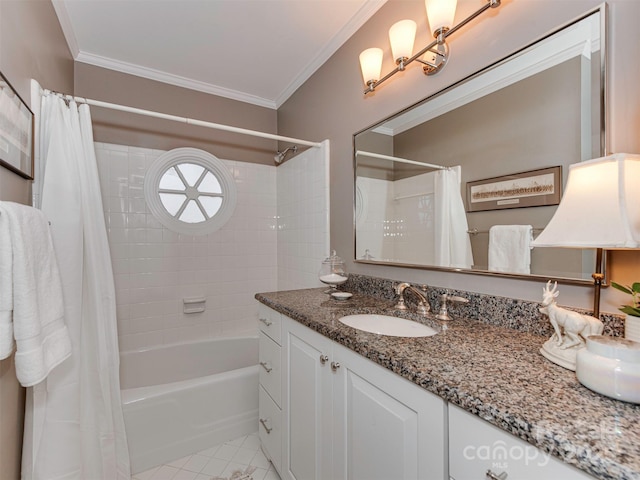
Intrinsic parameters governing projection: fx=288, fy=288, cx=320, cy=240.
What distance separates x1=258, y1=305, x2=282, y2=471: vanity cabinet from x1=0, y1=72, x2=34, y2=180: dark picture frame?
1174mm

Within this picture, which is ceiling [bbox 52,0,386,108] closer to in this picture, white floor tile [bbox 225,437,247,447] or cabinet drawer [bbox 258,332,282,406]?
cabinet drawer [bbox 258,332,282,406]

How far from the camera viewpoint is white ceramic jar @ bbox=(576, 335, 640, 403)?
517mm

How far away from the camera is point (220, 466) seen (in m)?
1.62

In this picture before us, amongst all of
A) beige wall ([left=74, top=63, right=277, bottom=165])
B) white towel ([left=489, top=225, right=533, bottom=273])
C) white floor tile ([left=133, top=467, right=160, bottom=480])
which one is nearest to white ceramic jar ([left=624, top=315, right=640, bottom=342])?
white towel ([left=489, top=225, right=533, bottom=273])

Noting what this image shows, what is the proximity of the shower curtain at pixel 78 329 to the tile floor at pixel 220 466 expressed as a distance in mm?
232

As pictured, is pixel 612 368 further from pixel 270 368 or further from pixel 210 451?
pixel 210 451

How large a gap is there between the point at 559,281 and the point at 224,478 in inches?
71.3

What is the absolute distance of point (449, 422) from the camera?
2.04 feet

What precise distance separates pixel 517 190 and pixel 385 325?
0.73 meters

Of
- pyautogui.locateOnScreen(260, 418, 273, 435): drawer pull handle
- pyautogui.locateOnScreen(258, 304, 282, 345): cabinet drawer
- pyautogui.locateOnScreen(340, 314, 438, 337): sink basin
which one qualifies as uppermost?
pyautogui.locateOnScreen(340, 314, 438, 337): sink basin

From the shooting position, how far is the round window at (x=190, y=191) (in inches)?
91.3

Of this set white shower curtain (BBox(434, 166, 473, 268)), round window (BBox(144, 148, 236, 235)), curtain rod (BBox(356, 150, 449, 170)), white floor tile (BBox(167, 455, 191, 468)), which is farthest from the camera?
round window (BBox(144, 148, 236, 235))

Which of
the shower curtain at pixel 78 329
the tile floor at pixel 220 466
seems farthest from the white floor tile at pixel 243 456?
the shower curtain at pixel 78 329

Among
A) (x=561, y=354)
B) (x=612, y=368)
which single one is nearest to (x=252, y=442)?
(x=561, y=354)
